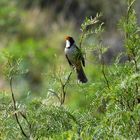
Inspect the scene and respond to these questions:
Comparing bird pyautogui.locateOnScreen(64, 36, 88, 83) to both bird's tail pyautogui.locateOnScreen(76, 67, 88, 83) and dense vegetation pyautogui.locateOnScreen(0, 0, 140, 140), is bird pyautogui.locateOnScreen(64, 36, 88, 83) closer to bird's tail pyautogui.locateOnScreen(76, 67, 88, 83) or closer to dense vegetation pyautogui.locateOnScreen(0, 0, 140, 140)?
bird's tail pyautogui.locateOnScreen(76, 67, 88, 83)

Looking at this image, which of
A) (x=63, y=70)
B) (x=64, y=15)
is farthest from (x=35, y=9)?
(x=63, y=70)

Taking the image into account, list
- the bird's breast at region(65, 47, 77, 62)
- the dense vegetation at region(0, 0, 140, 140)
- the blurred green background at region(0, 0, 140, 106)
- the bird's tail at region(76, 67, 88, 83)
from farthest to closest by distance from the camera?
the blurred green background at region(0, 0, 140, 106)
the bird's breast at region(65, 47, 77, 62)
the bird's tail at region(76, 67, 88, 83)
the dense vegetation at region(0, 0, 140, 140)

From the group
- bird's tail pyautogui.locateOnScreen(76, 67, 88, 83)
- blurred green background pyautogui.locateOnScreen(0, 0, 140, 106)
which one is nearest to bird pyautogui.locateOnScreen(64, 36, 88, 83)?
bird's tail pyautogui.locateOnScreen(76, 67, 88, 83)

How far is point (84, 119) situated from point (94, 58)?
1.50 ft

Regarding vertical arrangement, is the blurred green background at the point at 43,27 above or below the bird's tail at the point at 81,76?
above

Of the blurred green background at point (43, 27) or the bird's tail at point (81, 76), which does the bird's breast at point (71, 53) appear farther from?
the blurred green background at point (43, 27)

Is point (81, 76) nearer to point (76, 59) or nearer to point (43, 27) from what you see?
point (76, 59)

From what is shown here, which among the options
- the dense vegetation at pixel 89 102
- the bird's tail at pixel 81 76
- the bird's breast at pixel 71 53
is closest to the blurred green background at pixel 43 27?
the bird's breast at pixel 71 53

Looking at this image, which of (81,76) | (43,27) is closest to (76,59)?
(81,76)

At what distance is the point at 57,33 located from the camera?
54.1 ft

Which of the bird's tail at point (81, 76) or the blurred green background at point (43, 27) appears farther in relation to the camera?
the blurred green background at point (43, 27)

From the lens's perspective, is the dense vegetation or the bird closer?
the dense vegetation

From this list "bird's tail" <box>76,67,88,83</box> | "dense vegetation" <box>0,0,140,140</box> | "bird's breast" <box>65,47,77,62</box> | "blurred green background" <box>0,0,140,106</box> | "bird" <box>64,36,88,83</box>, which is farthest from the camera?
"blurred green background" <box>0,0,140,106</box>

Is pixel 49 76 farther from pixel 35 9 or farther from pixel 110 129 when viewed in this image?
pixel 35 9
